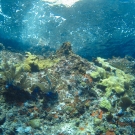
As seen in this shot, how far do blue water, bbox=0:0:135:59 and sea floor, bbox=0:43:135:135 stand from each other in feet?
24.0

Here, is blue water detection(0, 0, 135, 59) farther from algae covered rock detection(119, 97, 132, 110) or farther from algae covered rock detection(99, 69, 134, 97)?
algae covered rock detection(119, 97, 132, 110)

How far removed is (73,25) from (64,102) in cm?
Answer: 981

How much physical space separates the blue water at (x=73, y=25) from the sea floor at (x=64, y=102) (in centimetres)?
732

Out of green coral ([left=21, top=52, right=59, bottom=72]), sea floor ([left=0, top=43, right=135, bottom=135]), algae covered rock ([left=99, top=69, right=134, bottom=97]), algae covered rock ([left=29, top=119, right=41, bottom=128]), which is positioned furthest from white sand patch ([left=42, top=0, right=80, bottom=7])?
algae covered rock ([left=29, top=119, right=41, bottom=128])

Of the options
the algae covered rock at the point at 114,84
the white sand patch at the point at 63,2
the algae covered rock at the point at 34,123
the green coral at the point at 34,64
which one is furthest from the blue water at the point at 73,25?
the algae covered rock at the point at 34,123

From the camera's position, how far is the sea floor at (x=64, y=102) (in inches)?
190

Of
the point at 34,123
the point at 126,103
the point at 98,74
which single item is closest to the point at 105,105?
the point at 126,103

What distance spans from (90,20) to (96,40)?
1.81 metres

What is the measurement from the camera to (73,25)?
14.2 meters

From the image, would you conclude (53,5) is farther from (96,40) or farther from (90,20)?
(96,40)

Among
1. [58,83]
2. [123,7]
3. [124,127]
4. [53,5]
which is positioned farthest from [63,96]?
[123,7]

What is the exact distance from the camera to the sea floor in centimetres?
484

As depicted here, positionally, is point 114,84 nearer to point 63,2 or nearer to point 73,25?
point 73,25

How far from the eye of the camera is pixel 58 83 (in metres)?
6.36
